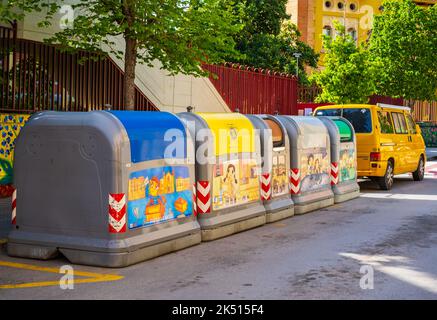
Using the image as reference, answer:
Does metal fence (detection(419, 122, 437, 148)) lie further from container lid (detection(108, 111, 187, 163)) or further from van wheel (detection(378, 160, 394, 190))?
container lid (detection(108, 111, 187, 163))

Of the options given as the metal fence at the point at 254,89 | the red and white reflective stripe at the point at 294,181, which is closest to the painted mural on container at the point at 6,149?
the red and white reflective stripe at the point at 294,181

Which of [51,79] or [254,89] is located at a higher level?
[254,89]

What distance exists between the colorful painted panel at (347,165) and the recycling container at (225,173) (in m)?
3.97

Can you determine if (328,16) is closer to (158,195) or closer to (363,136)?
(363,136)

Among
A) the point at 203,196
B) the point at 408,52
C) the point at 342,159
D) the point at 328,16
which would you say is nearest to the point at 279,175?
the point at 203,196

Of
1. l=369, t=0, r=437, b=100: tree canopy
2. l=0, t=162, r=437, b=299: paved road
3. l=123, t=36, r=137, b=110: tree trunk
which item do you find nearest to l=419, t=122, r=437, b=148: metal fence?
l=369, t=0, r=437, b=100: tree canopy

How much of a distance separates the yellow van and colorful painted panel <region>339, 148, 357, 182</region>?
1264 millimetres

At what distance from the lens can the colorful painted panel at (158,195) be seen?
789 cm

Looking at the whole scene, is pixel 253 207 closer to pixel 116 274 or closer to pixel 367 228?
pixel 367 228

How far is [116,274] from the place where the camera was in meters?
7.27

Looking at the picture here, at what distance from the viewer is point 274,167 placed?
37.7ft

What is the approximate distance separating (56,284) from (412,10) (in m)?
41.8

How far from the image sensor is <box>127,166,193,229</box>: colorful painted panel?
7.89 meters

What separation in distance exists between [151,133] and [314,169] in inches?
215
